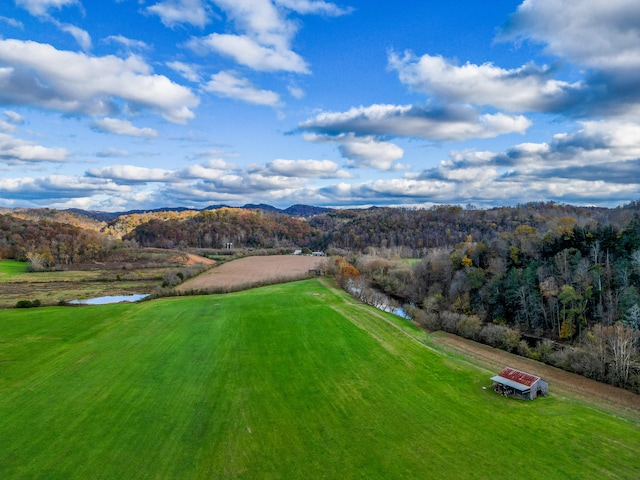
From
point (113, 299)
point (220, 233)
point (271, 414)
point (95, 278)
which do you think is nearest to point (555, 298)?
point (271, 414)

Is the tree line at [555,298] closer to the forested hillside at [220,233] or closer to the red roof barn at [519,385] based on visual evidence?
the red roof barn at [519,385]

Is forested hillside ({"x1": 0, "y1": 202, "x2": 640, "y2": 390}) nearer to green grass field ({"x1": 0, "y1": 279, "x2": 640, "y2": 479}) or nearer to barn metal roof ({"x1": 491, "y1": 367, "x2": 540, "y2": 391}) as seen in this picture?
green grass field ({"x1": 0, "y1": 279, "x2": 640, "y2": 479})

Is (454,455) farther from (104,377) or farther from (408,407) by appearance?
(104,377)

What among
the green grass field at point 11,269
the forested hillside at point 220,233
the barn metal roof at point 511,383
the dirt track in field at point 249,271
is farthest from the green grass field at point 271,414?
the forested hillside at point 220,233

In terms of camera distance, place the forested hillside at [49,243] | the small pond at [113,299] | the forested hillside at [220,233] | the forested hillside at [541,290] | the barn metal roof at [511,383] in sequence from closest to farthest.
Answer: the barn metal roof at [511,383] < the forested hillside at [541,290] < the small pond at [113,299] < the forested hillside at [49,243] < the forested hillside at [220,233]

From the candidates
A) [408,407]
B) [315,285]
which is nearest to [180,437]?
[408,407]

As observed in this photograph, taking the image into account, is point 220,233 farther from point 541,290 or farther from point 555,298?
point 555,298
